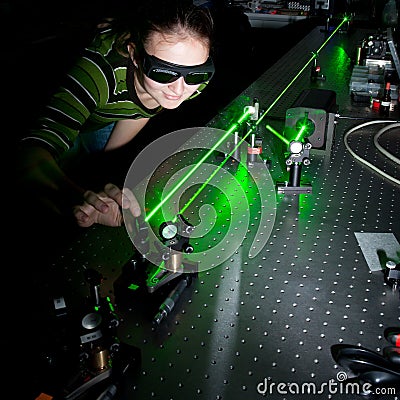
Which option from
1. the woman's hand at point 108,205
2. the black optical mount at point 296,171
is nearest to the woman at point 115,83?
the woman's hand at point 108,205

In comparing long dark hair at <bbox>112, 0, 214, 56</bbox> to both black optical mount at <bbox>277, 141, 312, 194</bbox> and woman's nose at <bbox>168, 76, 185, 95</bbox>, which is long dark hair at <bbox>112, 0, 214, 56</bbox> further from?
black optical mount at <bbox>277, 141, 312, 194</bbox>

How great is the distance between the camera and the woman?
1.18m

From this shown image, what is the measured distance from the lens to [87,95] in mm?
1376

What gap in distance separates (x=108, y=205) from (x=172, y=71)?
1.29 feet

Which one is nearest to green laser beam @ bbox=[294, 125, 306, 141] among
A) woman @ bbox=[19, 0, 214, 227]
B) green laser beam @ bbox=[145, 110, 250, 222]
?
green laser beam @ bbox=[145, 110, 250, 222]

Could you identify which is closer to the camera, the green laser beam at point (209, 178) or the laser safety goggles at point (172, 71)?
the laser safety goggles at point (172, 71)

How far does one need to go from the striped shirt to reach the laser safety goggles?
20 centimetres

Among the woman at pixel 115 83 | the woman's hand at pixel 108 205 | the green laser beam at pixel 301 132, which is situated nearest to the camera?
the woman's hand at pixel 108 205

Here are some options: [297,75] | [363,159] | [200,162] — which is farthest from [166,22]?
[297,75]

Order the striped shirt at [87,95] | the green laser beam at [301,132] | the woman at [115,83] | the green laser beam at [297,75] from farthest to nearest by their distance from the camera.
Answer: the green laser beam at [297,75], the green laser beam at [301,132], the striped shirt at [87,95], the woman at [115,83]

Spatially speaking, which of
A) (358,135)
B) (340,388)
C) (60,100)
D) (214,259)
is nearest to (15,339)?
(214,259)

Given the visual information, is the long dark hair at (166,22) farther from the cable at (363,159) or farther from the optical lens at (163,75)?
the cable at (363,159)

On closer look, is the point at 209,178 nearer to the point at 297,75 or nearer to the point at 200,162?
the point at 200,162

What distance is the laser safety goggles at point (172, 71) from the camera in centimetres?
120
